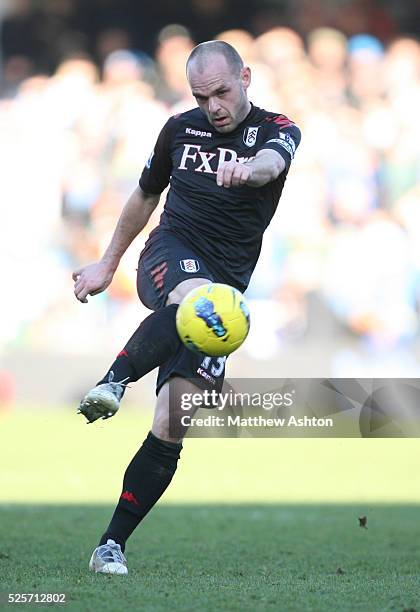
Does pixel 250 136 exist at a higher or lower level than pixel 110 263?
higher

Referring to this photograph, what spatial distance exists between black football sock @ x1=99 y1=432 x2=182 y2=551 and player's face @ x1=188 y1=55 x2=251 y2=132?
1549 millimetres

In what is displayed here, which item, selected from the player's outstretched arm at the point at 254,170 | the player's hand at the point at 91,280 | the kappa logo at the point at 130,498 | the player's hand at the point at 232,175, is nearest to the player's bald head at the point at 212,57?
the player's outstretched arm at the point at 254,170

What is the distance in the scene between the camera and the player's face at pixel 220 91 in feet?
18.0

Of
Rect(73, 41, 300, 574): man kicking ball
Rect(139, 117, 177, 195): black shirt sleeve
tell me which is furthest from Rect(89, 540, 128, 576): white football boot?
Rect(139, 117, 177, 195): black shirt sleeve

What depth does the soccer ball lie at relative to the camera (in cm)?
493

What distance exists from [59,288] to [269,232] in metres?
3.08

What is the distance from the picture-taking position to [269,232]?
614 inches

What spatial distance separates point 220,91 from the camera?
5.54 m

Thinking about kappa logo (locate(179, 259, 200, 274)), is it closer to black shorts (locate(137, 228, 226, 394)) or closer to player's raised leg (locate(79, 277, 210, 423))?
black shorts (locate(137, 228, 226, 394))

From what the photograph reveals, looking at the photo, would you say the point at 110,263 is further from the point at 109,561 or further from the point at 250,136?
the point at 109,561

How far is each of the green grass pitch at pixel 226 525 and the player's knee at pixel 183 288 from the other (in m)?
1.25

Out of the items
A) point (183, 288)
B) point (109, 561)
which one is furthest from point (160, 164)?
point (109, 561)

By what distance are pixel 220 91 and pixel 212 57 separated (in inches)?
6.3

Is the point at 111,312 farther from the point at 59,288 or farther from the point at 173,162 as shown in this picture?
the point at 173,162
